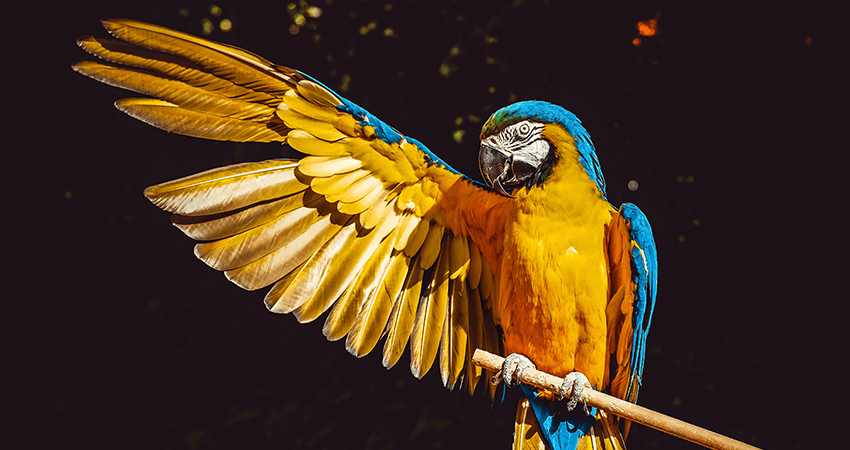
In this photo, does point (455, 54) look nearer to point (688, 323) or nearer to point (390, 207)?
point (390, 207)

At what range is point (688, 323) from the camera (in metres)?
2.38

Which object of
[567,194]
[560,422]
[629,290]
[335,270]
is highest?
[567,194]

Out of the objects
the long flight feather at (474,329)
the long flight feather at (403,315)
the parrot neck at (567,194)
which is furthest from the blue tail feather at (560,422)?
the parrot neck at (567,194)

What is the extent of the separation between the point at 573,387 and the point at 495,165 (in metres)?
0.57

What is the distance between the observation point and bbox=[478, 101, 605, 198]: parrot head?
49.5 inches

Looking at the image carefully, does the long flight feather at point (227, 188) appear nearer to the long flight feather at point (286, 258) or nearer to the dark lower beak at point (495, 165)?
Answer: the long flight feather at point (286, 258)

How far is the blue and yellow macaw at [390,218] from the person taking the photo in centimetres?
122

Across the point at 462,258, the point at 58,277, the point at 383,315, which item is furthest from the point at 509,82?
the point at 58,277

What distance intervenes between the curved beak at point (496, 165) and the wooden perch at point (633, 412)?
0.43 metres

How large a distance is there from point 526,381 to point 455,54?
5.10 feet

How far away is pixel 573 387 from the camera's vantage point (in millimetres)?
1273

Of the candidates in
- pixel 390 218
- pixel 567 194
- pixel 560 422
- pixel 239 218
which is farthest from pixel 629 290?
pixel 239 218

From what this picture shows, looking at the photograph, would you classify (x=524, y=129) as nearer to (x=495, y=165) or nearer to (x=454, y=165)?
(x=495, y=165)

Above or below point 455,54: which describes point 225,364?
below
